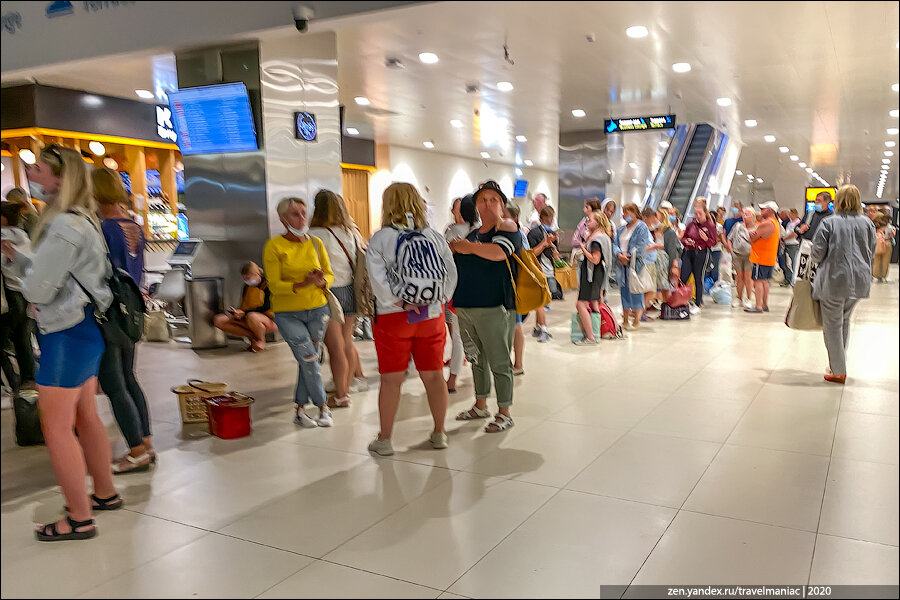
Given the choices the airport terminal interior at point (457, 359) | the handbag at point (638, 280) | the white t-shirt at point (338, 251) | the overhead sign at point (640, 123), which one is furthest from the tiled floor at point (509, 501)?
the overhead sign at point (640, 123)

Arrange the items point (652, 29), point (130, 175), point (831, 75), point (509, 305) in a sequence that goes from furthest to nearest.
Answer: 1. point (130, 175)
2. point (831, 75)
3. point (652, 29)
4. point (509, 305)

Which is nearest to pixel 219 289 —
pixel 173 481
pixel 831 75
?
pixel 173 481

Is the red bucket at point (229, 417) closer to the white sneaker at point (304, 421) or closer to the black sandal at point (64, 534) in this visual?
the white sneaker at point (304, 421)

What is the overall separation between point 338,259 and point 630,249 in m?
4.48

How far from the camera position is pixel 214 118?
6793 mm

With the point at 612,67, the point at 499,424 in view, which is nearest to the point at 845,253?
the point at 499,424

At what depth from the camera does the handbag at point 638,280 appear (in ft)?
26.4

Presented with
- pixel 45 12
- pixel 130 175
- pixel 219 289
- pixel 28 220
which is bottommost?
pixel 219 289

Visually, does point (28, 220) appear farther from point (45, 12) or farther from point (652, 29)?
point (652, 29)

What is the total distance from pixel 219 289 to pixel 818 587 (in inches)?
254

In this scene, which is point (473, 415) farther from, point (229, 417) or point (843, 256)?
point (843, 256)

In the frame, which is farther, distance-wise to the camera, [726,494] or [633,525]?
[726,494]

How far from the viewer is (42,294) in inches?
105

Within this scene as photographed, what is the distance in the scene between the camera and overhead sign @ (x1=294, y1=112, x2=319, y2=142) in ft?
22.6
